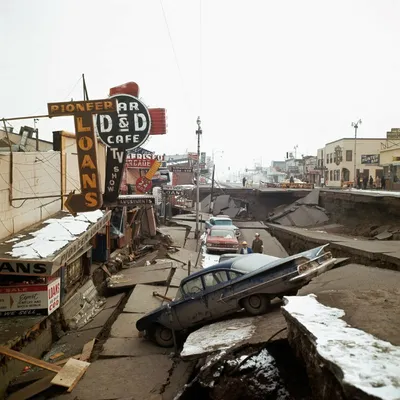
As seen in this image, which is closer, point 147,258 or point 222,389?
point 222,389

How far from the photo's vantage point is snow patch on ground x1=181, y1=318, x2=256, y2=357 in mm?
5648

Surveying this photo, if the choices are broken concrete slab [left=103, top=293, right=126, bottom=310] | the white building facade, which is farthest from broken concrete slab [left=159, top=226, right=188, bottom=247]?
the white building facade

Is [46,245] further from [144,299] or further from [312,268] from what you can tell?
[312,268]

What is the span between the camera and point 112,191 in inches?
502

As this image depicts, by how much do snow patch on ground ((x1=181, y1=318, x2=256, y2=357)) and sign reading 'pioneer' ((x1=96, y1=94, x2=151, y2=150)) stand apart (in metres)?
6.83

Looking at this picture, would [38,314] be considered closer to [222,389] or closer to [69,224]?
[69,224]

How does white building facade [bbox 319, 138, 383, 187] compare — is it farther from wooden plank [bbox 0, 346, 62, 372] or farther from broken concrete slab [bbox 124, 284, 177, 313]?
wooden plank [bbox 0, 346, 62, 372]

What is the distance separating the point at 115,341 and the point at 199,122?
17067 mm

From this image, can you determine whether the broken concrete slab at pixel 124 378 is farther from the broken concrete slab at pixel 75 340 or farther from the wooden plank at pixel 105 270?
the wooden plank at pixel 105 270

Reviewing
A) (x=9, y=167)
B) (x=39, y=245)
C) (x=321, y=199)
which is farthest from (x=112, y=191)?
(x=321, y=199)

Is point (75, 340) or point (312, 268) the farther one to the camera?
point (75, 340)

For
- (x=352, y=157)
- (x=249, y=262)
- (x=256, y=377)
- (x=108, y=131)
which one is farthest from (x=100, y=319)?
(x=352, y=157)

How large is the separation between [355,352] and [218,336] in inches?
123

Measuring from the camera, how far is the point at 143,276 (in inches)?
529
